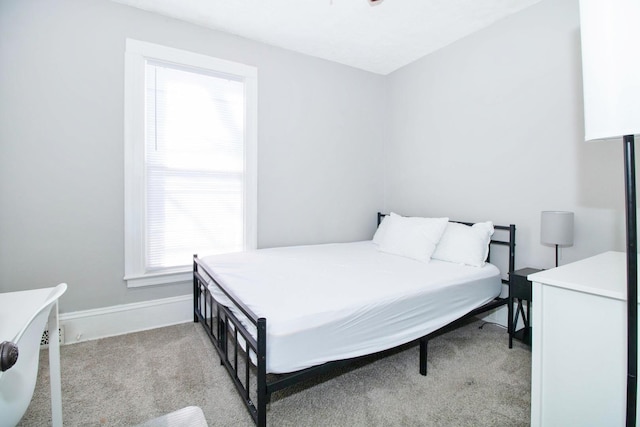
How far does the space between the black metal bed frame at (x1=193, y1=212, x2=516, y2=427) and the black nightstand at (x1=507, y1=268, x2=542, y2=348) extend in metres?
0.14

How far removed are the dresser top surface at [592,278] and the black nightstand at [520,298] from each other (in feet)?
2.37

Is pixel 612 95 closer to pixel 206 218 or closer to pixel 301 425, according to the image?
pixel 301 425

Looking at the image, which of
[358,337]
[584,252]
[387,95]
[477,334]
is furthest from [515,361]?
[387,95]

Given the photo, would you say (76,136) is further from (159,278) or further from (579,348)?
(579,348)

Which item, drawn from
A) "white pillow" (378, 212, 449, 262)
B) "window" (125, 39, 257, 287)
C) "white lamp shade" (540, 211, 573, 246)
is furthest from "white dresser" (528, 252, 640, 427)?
"window" (125, 39, 257, 287)

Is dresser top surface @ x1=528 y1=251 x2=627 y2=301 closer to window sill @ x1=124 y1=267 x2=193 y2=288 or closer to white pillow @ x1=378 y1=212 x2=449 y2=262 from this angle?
white pillow @ x1=378 y1=212 x2=449 y2=262

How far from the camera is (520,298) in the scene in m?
2.23

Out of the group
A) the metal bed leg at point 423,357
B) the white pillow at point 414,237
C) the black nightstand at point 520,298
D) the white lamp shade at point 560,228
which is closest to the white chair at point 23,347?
the metal bed leg at point 423,357

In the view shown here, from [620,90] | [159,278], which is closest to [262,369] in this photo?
[620,90]

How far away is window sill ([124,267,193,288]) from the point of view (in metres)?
2.56

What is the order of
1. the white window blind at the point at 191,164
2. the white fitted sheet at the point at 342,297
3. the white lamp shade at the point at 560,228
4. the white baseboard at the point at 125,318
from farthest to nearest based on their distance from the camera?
the white window blind at the point at 191,164 → the white baseboard at the point at 125,318 → the white lamp shade at the point at 560,228 → the white fitted sheet at the point at 342,297

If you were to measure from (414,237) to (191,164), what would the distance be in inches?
83.5

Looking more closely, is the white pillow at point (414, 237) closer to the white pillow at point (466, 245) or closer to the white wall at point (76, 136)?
the white pillow at point (466, 245)

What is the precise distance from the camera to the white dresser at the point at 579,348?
1.08m
